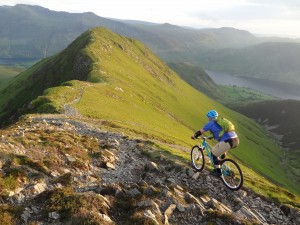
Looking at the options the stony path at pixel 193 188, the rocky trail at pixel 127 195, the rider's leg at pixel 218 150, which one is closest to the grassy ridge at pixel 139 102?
the stony path at pixel 193 188

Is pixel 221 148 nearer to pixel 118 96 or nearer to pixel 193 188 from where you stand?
pixel 193 188

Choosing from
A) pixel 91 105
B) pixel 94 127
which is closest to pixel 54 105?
pixel 91 105

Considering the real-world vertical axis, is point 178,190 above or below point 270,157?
above

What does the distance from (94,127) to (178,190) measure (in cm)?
2067

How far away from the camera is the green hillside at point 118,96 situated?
169 feet

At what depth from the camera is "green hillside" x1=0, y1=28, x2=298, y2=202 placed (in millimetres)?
51656

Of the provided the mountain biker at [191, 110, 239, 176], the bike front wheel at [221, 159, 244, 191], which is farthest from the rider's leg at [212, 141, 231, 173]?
the bike front wheel at [221, 159, 244, 191]

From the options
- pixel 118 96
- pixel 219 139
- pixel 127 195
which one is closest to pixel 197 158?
pixel 219 139

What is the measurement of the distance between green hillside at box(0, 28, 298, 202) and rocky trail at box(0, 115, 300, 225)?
4.82 metres

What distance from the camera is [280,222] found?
19094 millimetres

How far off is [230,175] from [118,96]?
5881 cm

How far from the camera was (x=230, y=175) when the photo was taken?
20.9 m

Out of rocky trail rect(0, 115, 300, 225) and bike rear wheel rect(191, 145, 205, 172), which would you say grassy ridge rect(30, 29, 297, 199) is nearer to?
bike rear wheel rect(191, 145, 205, 172)

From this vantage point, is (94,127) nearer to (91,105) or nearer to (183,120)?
(91,105)
